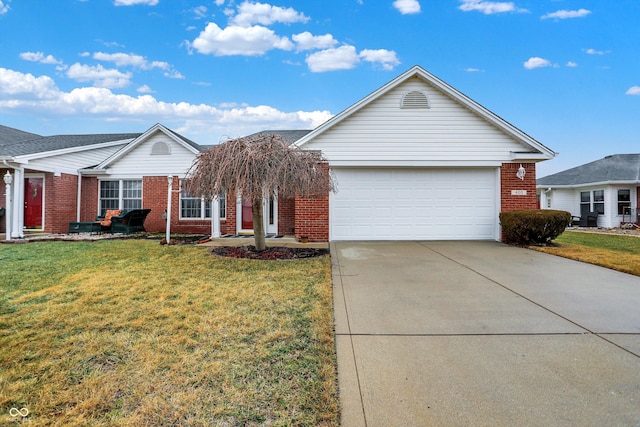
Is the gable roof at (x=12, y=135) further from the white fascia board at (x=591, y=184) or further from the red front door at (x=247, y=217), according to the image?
the white fascia board at (x=591, y=184)

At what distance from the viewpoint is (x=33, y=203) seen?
1400 cm

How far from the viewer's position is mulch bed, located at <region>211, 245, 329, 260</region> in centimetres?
788

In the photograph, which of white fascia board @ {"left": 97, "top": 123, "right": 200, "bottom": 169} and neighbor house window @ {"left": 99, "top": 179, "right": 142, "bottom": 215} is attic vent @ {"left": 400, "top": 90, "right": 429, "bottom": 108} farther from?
neighbor house window @ {"left": 99, "top": 179, "right": 142, "bottom": 215}

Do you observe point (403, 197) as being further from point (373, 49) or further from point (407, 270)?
point (373, 49)

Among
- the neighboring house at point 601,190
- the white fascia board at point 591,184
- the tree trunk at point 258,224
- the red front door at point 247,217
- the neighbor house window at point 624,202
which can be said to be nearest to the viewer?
the tree trunk at point 258,224

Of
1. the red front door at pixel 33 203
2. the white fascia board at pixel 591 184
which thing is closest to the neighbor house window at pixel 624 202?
the white fascia board at pixel 591 184

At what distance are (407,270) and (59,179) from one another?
14.5 meters

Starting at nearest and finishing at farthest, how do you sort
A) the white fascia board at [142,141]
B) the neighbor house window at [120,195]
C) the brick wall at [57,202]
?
the brick wall at [57,202], the white fascia board at [142,141], the neighbor house window at [120,195]

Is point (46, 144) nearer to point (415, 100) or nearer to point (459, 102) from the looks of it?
point (415, 100)

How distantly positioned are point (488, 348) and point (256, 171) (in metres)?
5.40

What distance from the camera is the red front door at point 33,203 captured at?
45.6 ft

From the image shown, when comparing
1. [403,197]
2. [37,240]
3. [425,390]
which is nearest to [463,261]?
[403,197]

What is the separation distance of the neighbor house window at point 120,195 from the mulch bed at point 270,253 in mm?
7651

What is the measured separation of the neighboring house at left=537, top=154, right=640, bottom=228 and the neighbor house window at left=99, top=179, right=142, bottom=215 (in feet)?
80.9
